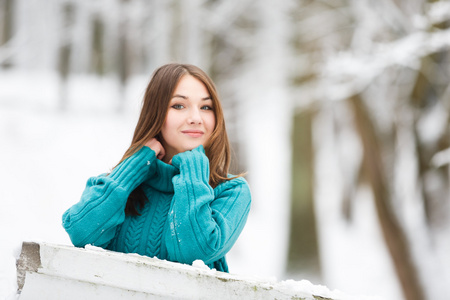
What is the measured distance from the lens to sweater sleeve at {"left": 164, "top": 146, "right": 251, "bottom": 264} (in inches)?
66.1

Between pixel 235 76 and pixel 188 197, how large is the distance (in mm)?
9167

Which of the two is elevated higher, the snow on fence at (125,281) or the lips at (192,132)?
the lips at (192,132)

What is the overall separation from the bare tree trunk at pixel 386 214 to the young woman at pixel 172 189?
4.47 metres

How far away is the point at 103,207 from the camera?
5.75 feet

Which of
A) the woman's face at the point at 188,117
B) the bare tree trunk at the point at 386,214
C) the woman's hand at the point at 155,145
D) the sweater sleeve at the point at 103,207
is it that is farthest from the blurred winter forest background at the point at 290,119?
the woman's face at the point at 188,117

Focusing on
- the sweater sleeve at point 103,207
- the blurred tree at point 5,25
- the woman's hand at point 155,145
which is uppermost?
the blurred tree at point 5,25

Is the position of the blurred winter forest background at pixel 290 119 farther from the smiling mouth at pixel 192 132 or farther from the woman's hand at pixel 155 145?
the smiling mouth at pixel 192 132

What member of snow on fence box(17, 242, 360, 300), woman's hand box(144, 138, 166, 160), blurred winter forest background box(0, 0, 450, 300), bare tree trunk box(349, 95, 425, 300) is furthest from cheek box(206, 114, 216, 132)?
bare tree trunk box(349, 95, 425, 300)

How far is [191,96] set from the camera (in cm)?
190

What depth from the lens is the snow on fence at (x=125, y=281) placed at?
1340mm

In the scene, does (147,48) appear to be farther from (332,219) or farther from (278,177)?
(332,219)

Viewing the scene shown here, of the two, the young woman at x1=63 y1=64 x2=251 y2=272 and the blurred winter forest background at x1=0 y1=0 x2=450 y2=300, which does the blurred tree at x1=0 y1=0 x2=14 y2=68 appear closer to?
the blurred winter forest background at x1=0 y1=0 x2=450 y2=300

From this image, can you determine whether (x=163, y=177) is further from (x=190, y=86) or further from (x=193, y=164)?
(x=190, y=86)

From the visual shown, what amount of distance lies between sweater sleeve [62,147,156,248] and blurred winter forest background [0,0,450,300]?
47cm
